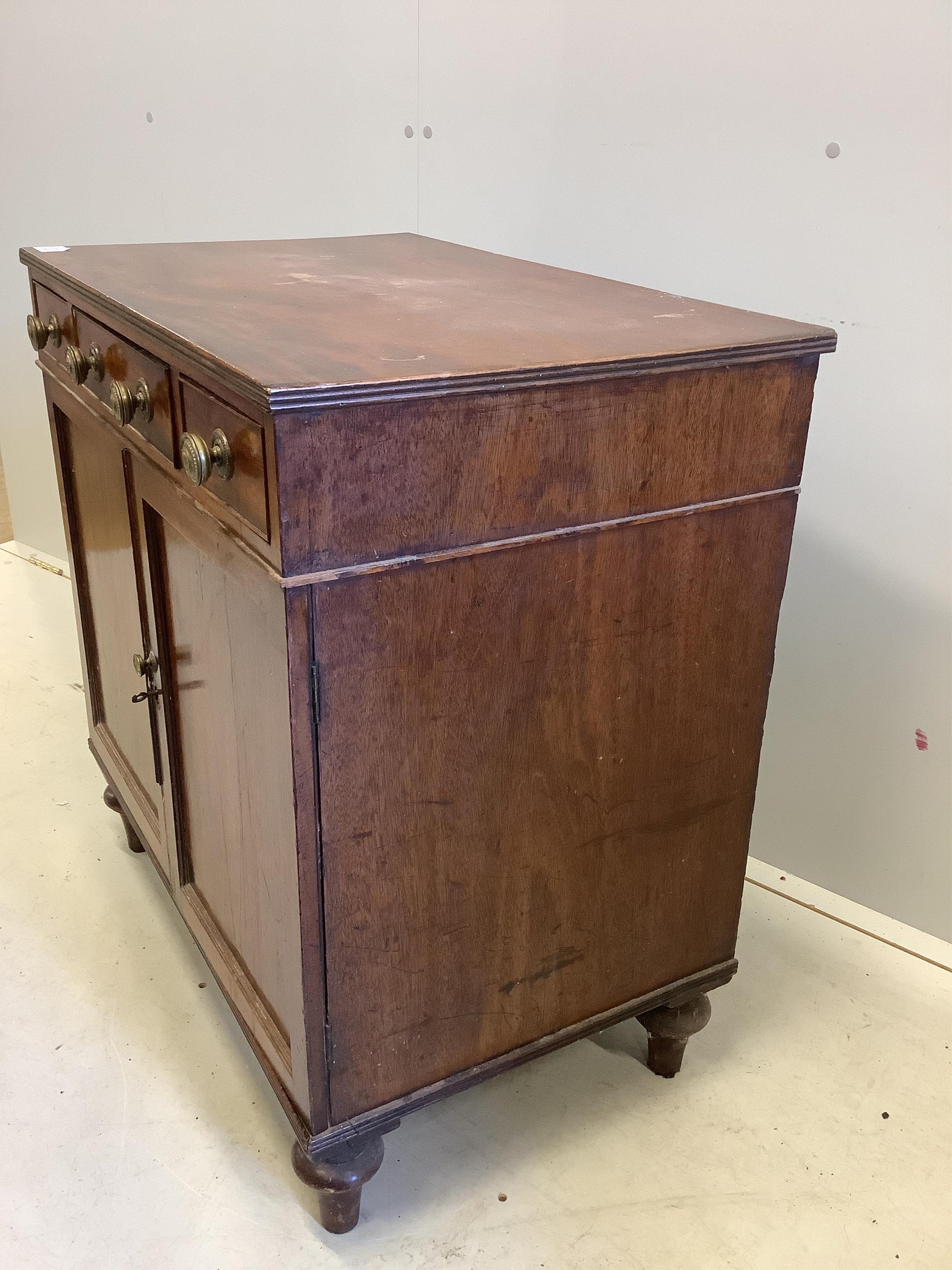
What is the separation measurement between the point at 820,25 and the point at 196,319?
0.91 m

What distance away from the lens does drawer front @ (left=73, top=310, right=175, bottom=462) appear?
43.9 inches

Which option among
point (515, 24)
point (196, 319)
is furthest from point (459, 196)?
point (196, 319)

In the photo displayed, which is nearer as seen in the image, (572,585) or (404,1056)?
(572,585)

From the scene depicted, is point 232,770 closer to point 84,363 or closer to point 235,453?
point 235,453

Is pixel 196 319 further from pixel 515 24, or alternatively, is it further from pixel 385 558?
pixel 515 24

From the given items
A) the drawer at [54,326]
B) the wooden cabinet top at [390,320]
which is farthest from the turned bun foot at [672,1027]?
the drawer at [54,326]

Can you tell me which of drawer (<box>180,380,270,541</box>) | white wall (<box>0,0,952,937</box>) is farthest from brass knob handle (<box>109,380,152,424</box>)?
white wall (<box>0,0,952,937</box>)

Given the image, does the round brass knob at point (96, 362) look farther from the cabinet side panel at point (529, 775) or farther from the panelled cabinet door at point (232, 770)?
the cabinet side panel at point (529, 775)

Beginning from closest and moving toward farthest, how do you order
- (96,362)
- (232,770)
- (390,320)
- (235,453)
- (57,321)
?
(235,453) < (390,320) < (232,770) < (96,362) < (57,321)

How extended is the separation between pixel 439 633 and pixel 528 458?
0.17 m

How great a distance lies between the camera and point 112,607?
1.59m

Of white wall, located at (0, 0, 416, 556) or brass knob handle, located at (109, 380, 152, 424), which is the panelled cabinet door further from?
white wall, located at (0, 0, 416, 556)

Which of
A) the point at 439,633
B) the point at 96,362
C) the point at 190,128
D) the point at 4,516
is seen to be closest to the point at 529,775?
the point at 439,633

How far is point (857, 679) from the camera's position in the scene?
165 cm
